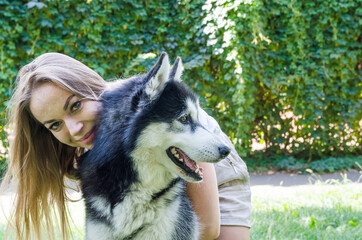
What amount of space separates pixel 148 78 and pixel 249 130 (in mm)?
4701

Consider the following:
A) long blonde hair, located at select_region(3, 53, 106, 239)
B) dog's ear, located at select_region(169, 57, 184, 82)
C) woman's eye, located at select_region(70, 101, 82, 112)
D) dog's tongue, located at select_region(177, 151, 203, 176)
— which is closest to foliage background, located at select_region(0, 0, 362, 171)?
long blonde hair, located at select_region(3, 53, 106, 239)

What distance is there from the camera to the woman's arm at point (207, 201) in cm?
237

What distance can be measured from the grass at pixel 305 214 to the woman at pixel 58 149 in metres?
0.58

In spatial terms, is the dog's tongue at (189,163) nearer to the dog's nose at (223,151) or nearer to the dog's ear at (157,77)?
the dog's nose at (223,151)

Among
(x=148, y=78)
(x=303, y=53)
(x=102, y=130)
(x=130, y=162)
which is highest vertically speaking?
(x=148, y=78)

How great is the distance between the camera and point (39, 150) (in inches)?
106

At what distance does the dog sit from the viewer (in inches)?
81.7

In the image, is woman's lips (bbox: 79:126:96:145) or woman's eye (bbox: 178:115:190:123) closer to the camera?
woman's eye (bbox: 178:115:190:123)

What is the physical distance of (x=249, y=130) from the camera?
21.6 feet

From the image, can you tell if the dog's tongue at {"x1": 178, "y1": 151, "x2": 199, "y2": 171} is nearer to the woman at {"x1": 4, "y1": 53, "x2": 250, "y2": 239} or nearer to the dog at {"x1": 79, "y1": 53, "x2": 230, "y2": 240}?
the dog at {"x1": 79, "y1": 53, "x2": 230, "y2": 240}

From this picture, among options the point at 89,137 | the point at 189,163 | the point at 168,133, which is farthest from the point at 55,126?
the point at 189,163

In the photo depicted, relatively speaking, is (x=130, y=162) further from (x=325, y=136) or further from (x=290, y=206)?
(x=325, y=136)

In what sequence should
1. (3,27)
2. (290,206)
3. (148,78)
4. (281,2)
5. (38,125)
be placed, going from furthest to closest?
(281,2)
(3,27)
(290,206)
(38,125)
(148,78)

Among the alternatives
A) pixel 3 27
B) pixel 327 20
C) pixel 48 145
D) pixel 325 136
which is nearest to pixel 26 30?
pixel 3 27
